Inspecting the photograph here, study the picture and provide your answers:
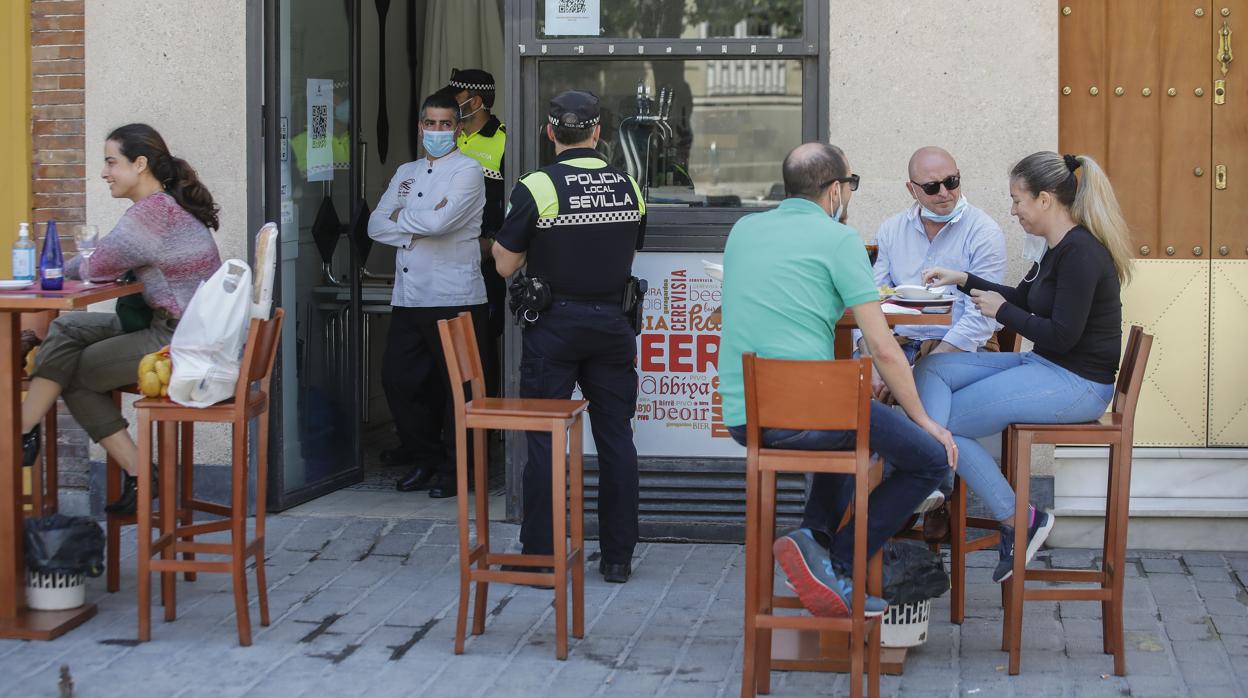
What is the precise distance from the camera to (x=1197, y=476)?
6.59 meters

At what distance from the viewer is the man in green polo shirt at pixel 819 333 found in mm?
4703

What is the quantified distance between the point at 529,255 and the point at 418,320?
6.30ft

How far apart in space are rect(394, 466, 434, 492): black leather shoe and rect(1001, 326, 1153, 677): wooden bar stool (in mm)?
3442

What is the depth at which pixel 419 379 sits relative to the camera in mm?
7797

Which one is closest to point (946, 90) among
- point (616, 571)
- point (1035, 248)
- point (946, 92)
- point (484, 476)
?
point (946, 92)

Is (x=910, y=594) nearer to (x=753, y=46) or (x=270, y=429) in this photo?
(x=753, y=46)

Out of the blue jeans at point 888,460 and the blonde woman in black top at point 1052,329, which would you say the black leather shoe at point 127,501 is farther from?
the blonde woman in black top at point 1052,329

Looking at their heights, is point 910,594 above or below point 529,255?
below

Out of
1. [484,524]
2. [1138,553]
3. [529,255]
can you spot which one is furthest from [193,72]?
[1138,553]

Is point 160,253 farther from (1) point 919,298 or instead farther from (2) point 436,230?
(1) point 919,298

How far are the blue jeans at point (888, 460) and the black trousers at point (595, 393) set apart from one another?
1140mm

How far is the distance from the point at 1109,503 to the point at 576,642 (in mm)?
1838

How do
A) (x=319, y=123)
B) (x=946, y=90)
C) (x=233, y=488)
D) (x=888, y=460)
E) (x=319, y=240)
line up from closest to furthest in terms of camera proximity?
(x=888, y=460)
(x=233, y=488)
(x=946, y=90)
(x=319, y=123)
(x=319, y=240)

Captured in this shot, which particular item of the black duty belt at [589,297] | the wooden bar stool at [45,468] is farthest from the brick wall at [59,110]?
the black duty belt at [589,297]
